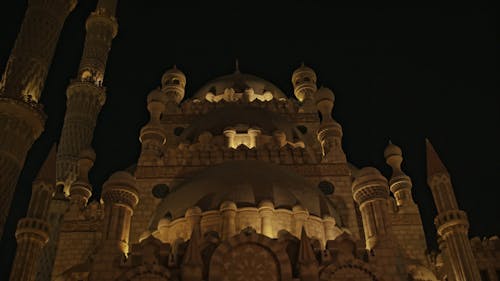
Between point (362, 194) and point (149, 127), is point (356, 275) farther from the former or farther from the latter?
point (149, 127)

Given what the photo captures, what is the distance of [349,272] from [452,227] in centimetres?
415

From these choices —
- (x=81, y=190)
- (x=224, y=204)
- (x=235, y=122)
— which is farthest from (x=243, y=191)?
(x=81, y=190)

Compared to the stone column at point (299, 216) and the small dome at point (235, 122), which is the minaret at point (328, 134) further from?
the stone column at point (299, 216)

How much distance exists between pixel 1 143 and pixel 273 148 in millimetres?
10051

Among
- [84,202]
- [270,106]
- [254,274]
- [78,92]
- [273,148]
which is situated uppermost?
[78,92]

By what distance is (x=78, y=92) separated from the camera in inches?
1171

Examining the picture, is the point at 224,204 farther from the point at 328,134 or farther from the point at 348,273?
the point at 328,134

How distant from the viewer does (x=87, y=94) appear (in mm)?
29672

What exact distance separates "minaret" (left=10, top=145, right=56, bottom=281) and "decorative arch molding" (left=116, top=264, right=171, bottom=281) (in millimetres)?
3611

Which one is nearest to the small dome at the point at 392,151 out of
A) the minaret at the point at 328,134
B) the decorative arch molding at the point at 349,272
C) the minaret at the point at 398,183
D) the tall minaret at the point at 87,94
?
the minaret at the point at 398,183

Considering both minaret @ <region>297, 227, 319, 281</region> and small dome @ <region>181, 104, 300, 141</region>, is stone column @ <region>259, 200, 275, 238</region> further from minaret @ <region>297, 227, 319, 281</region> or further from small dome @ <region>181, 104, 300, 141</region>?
small dome @ <region>181, 104, 300, 141</region>

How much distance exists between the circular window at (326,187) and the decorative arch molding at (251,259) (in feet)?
21.9

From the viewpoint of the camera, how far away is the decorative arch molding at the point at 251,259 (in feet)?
47.4

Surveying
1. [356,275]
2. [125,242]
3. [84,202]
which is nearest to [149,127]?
[84,202]
